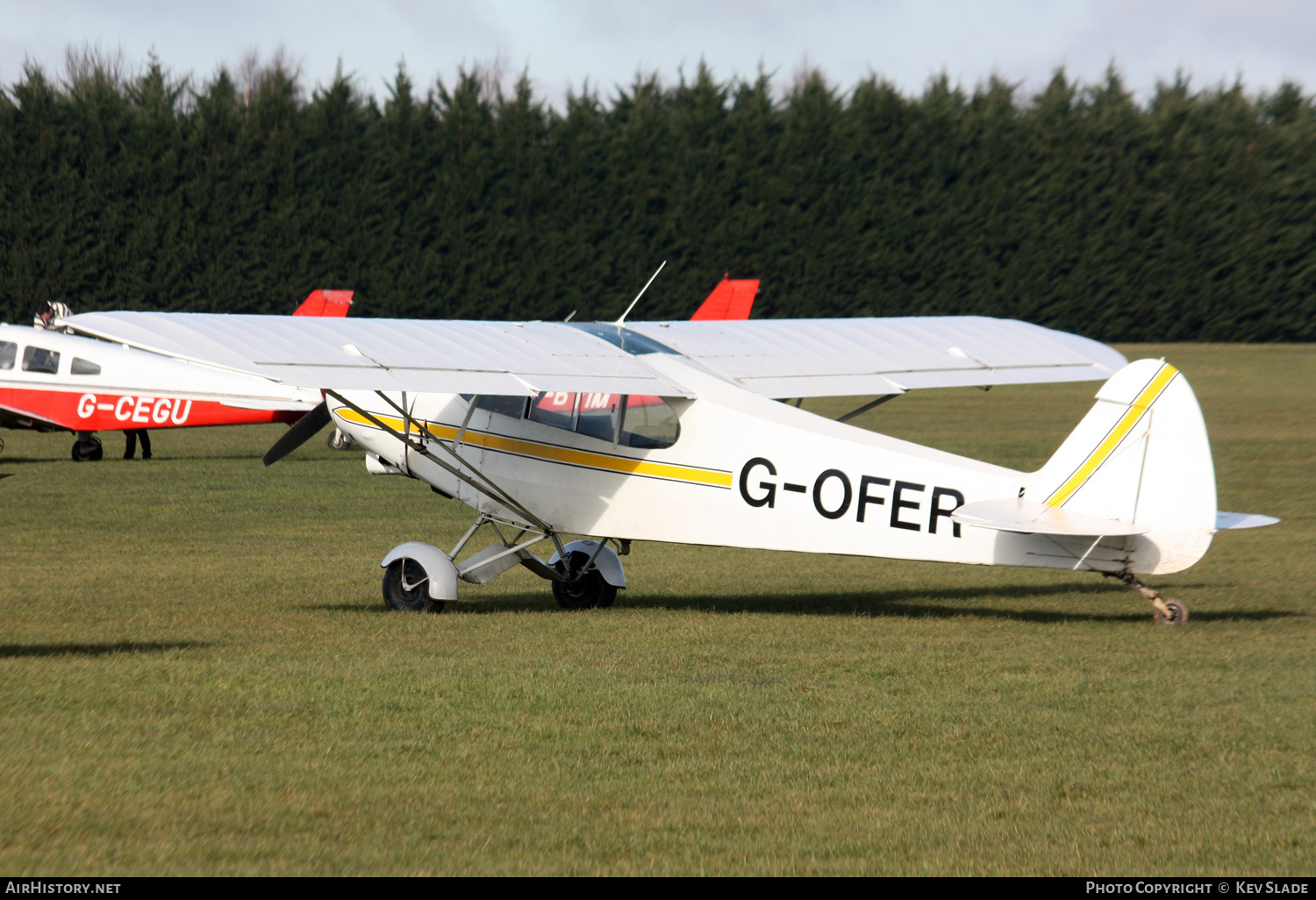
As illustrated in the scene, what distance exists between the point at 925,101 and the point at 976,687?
36.7 meters

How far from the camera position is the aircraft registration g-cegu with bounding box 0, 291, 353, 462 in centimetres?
1938

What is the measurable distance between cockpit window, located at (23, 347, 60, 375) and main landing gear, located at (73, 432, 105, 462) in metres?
0.91

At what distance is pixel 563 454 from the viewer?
31.3 ft

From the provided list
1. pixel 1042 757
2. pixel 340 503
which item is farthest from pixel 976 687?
pixel 340 503

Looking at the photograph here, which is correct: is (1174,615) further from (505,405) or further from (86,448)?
(86,448)

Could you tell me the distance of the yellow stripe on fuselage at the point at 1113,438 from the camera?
812cm

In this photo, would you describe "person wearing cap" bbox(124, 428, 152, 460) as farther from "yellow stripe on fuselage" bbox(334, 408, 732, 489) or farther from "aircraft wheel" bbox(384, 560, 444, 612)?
"aircraft wheel" bbox(384, 560, 444, 612)

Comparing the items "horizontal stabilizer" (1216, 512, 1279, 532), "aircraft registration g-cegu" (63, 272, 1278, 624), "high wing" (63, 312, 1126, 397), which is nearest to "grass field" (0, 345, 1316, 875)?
A: "aircraft registration g-cegu" (63, 272, 1278, 624)

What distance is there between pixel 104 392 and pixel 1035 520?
14.7 meters

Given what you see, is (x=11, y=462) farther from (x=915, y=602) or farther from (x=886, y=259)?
(x=886, y=259)

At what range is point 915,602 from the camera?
1016 cm

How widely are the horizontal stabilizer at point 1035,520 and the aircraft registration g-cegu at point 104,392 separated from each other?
12760mm

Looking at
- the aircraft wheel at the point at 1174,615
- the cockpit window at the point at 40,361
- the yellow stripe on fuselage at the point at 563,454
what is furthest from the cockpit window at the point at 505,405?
the cockpit window at the point at 40,361

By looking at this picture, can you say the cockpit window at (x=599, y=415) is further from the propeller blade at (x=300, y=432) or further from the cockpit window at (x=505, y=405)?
the propeller blade at (x=300, y=432)
